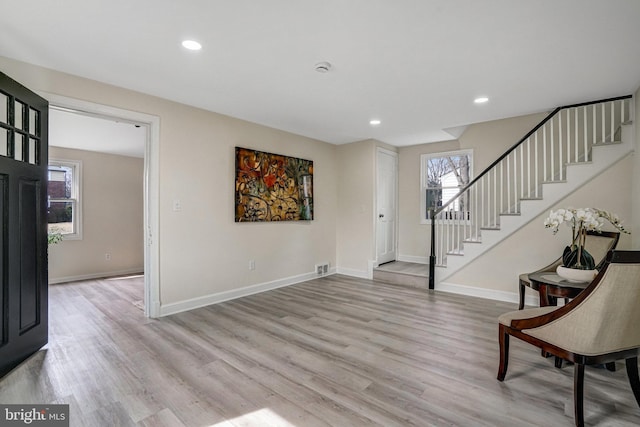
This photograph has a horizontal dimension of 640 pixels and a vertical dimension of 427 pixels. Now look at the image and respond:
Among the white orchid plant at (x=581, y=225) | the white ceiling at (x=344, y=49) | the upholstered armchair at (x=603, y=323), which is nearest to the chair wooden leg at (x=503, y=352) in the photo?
the upholstered armchair at (x=603, y=323)

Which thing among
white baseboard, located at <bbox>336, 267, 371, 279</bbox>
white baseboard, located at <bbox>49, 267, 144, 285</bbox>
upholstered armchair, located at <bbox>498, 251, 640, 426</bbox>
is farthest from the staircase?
white baseboard, located at <bbox>49, 267, 144, 285</bbox>

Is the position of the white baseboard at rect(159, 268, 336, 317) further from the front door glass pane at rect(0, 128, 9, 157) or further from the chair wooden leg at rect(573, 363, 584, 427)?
the chair wooden leg at rect(573, 363, 584, 427)

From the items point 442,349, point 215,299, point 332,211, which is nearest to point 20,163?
point 215,299

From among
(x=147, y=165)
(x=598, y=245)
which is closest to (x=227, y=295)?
(x=147, y=165)

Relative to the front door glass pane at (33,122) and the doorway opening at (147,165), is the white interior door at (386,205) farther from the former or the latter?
the front door glass pane at (33,122)

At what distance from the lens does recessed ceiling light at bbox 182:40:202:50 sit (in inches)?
92.0

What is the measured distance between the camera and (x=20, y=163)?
240 centimetres

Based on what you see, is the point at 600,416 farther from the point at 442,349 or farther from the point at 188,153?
the point at 188,153

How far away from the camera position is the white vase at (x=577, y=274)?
2.36m

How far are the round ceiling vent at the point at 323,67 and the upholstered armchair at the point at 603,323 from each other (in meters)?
2.39

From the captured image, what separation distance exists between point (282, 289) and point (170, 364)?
2395 millimetres

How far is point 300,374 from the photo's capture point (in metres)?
2.26

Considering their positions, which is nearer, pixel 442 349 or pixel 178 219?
pixel 442 349

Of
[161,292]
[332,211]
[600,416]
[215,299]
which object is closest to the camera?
[600,416]
